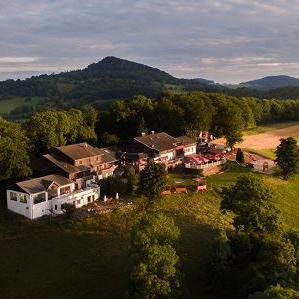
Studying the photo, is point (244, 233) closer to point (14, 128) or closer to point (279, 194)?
point (279, 194)

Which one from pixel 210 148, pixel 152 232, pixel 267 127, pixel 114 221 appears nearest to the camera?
pixel 152 232

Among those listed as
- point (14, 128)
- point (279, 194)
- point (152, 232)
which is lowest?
point (279, 194)

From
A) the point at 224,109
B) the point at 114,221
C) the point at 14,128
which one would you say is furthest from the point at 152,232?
the point at 224,109

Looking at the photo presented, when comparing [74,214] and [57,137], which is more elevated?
[57,137]

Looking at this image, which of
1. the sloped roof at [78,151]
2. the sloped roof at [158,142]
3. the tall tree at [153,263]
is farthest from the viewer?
the sloped roof at [158,142]

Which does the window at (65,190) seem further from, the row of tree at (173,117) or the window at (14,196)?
the row of tree at (173,117)

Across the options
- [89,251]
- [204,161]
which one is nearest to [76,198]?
[89,251]

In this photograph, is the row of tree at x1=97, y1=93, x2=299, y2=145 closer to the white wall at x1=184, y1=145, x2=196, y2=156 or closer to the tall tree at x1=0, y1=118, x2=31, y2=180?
the white wall at x1=184, y1=145, x2=196, y2=156

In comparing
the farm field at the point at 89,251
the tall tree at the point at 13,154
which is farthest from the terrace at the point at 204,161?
the tall tree at the point at 13,154
